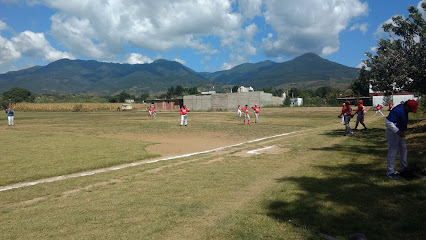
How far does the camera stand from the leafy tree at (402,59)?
537 inches

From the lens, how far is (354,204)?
5.14m

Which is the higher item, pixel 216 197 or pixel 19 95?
pixel 19 95

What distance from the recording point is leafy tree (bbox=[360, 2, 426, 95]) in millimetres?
13641

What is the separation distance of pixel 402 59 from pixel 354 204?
38.2 feet

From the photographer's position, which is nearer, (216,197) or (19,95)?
(216,197)

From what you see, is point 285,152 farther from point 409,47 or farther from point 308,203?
point 409,47

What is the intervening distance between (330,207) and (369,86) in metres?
15.2

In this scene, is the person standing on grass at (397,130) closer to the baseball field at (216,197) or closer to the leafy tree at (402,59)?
the baseball field at (216,197)

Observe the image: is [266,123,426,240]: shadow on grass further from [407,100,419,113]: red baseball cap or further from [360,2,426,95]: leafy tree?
[360,2,426,95]: leafy tree

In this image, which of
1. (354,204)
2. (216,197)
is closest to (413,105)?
(354,204)

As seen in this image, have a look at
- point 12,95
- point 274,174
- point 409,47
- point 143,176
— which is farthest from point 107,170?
point 12,95

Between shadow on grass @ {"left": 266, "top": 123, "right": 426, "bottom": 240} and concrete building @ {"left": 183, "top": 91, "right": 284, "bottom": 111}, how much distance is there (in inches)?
2565

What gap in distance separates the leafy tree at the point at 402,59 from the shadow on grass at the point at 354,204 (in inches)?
339

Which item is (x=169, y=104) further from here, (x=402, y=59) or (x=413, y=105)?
(x=413, y=105)
